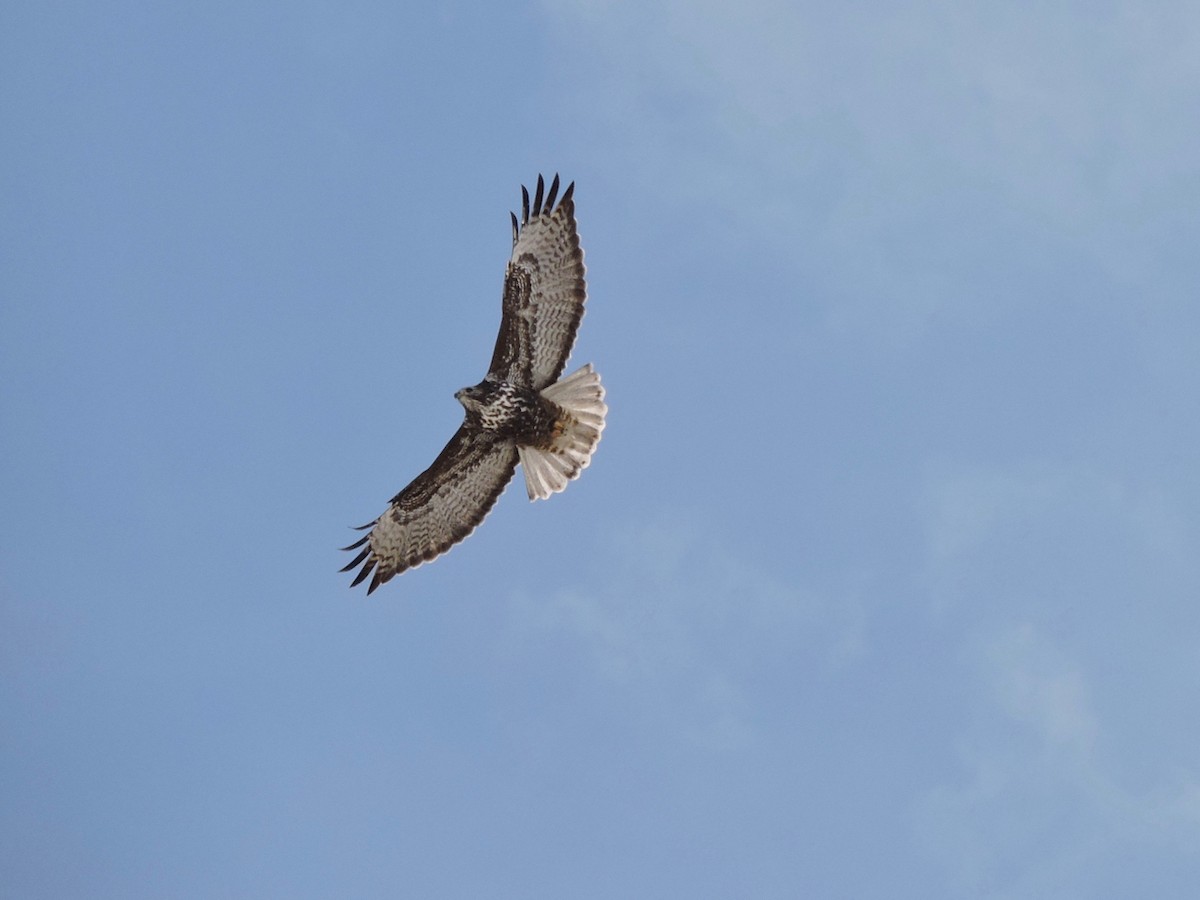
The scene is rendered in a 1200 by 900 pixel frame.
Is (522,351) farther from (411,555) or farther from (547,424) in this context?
(411,555)

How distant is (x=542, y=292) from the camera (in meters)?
12.9

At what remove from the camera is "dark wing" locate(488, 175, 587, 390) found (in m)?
12.8

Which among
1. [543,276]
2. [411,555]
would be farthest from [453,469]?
[543,276]

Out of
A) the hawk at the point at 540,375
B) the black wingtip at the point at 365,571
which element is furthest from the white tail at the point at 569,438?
the black wingtip at the point at 365,571

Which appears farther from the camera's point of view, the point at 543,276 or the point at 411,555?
the point at 411,555

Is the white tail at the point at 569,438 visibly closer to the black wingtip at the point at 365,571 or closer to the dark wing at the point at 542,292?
the dark wing at the point at 542,292

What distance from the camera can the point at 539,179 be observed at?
510 inches

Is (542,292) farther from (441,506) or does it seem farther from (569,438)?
(441,506)

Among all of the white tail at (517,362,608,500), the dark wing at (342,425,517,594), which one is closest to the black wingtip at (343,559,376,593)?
the dark wing at (342,425,517,594)

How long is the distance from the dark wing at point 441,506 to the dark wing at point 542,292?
2.61 ft

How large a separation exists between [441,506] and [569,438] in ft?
4.84

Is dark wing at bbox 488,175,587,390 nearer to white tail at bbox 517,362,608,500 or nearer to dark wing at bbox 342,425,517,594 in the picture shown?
white tail at bbox 517,362,608,500

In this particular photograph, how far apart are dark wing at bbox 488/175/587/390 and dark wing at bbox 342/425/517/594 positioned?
2.61ft

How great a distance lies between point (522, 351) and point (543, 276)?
660mm
